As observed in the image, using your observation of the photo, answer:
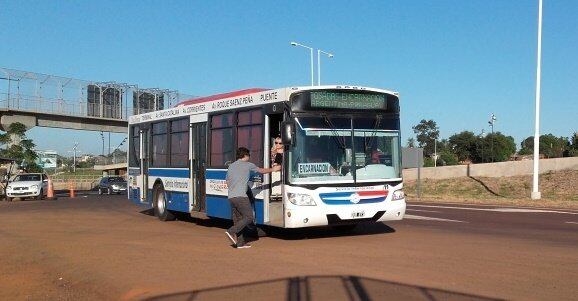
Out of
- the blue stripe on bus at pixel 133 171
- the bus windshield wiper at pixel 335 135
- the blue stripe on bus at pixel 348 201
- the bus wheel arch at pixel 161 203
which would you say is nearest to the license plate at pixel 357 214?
the blue stripe on bus at pixel 348 201

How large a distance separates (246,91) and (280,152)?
2510 mm

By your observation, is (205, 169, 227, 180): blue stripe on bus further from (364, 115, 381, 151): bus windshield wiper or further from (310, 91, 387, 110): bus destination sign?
(364, 115, 381, 151): bus windshield wiper

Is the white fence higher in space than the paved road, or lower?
higher

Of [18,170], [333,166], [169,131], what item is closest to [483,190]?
[169,131]

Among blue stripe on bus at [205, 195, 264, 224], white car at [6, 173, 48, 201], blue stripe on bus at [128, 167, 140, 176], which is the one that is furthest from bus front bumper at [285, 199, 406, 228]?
white car at [6, 173, 48, 201]

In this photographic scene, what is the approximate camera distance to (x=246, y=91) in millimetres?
14102

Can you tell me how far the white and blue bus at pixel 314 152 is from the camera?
38.7 ft

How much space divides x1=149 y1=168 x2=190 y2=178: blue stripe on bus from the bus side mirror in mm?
5048

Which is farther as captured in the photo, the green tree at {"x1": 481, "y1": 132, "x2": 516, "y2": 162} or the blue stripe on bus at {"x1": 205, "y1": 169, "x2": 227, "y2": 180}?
the green tree at {"x1": 481, "y1": 132, "x2": 516, "y2": 162}

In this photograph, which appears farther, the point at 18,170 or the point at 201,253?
the point at 18,170

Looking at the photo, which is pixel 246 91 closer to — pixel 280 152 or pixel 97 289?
pixel 280 152

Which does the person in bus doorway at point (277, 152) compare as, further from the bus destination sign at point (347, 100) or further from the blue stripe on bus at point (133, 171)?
the blue stripe on bus at point (133, 171)

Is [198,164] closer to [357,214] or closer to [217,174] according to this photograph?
[217,174]

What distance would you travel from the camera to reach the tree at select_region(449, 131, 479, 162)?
103m
